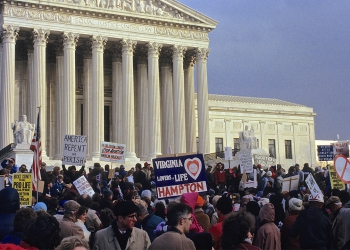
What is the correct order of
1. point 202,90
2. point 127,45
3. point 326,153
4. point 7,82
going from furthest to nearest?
1. point 202,90
2. point 127,45
3. point 7,82
4. point 326,153

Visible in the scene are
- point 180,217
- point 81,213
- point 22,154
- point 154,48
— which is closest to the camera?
point 180,217

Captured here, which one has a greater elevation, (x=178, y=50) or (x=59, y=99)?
(x=178, y=50)

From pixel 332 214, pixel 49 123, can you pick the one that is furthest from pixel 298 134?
pixel 332 214

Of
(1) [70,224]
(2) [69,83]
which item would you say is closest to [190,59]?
(2) [69,83]

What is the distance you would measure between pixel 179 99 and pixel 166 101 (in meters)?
1.98

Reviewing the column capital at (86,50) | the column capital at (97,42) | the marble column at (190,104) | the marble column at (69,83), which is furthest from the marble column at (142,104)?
the marble column at (69,83)

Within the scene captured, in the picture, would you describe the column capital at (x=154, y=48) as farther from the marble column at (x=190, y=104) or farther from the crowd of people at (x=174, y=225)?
the crowd of people at (x=174, y=225)

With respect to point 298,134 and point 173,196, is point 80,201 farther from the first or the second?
point 298,134

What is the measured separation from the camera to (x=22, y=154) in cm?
3253

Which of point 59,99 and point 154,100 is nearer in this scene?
point 59,99

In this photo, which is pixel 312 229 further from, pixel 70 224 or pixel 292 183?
pixel 292 183

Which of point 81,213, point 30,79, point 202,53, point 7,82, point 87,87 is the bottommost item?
point 81,213

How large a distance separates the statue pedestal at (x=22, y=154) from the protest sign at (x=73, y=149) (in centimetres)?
926

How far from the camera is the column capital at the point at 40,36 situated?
3991cm
